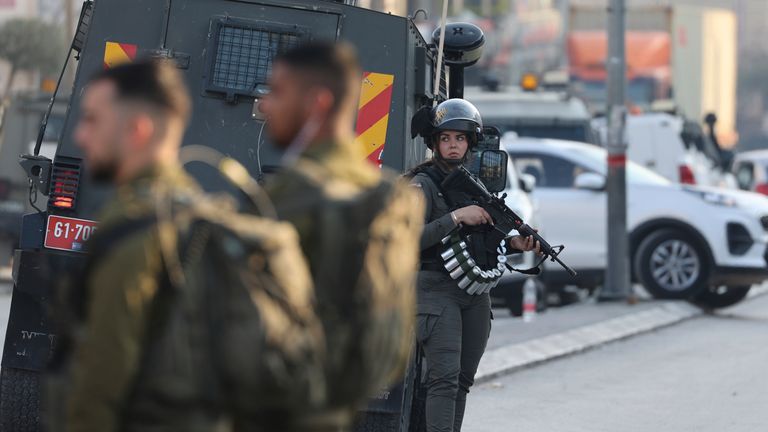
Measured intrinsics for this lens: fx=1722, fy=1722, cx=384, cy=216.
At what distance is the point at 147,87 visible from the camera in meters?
3.63

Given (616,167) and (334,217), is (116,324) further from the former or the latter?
(616,167)

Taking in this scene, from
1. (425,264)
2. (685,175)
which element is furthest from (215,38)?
(685,175)

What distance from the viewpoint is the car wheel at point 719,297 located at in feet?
60.0

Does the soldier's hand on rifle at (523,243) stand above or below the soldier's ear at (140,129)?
above

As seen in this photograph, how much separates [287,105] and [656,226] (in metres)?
14.6

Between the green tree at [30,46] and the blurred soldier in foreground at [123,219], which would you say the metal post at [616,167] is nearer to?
the blurred soldier in foreground at [123,219]

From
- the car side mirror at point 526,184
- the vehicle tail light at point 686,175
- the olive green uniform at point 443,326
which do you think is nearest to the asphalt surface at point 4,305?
the car side mirror at point 526,184

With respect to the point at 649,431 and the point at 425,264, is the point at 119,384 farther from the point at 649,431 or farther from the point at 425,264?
the point at 649,431

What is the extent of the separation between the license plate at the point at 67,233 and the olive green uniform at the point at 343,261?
3.64 meters

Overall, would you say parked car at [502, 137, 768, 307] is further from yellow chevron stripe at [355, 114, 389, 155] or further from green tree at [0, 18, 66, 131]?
green tree at [0, 18, 66, 131]

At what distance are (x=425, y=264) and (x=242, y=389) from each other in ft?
13.3

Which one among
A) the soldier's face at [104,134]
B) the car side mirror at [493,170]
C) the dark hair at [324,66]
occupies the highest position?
the car side mirror at [493,170]

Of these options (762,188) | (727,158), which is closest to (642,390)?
(727,158)

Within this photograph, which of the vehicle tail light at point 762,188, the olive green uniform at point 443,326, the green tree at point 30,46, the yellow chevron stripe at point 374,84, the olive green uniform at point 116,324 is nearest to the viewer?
the olive green uniform at point 116,324
